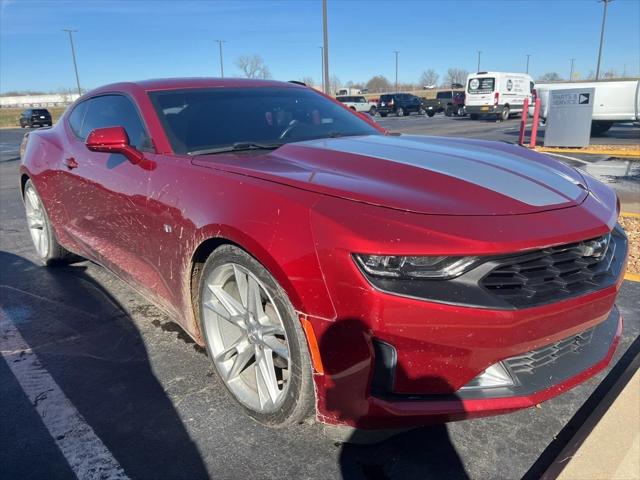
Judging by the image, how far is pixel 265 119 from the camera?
3.19m

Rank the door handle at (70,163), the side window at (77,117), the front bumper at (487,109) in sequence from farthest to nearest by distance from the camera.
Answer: the front bumper at (487,109) < the side window at (77,117) < the door handle at (70,163)

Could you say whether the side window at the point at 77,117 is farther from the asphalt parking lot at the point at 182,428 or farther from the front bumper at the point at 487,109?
the front bumper at the point at 487,109

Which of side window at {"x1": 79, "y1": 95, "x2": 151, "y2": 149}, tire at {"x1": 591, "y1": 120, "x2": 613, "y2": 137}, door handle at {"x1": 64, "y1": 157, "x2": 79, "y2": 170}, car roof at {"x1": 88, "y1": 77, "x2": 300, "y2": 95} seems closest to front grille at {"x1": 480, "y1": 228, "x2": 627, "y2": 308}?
side window at {"x1": 79, "y1": 95, "x2": 151, "y2": 149}

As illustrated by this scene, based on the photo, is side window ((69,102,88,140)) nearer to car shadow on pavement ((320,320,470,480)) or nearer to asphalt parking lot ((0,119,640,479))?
asphalt parking lot ((0,119,640,479))

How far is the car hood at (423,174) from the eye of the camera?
1.93 m

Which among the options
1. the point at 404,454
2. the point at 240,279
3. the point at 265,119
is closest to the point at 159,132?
the point at 265,119

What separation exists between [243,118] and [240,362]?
1506 millimetres

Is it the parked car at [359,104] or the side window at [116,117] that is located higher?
the side window at [116,117]

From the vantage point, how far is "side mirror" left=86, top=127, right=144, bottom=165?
282cm

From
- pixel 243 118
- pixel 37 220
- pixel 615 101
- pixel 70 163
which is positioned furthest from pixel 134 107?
pixel 615 101

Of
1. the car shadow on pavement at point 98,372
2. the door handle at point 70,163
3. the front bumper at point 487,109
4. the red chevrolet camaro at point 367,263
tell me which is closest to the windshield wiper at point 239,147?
the red chevrolet camaro at point 367,263

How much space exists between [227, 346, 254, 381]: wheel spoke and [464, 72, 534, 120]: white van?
27426 mm

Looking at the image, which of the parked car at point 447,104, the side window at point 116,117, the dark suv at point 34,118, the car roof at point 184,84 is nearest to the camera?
the side window at point 116,117

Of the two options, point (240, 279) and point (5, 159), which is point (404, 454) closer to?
point (240, 279)
